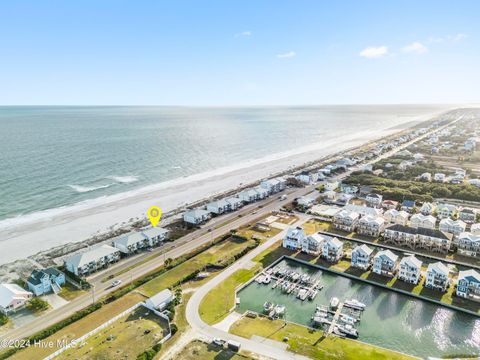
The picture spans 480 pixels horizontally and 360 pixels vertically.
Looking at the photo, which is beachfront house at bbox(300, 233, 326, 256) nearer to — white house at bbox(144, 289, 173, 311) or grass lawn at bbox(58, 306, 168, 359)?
white house at bbox(144, 289, 173, 311)

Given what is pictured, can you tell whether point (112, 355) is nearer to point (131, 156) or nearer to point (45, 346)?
point (45, 346)

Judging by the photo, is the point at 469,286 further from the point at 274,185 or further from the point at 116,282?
the point at 274,185

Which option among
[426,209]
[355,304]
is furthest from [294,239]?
[426,209]

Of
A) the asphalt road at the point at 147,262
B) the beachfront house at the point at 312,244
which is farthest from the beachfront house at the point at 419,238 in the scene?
the asphalt road at the point at 147,262

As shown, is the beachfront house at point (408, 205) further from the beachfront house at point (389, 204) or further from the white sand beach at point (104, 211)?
the white sand beach at point (104, 211)

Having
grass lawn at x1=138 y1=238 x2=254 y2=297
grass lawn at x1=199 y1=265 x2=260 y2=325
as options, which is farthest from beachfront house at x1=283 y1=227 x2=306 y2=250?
grass lawn at x1=199 y1=265 x2=260 y2=325

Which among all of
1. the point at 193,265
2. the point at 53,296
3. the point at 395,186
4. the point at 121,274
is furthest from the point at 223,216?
the point at 395,186
